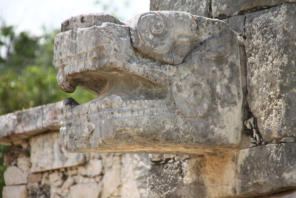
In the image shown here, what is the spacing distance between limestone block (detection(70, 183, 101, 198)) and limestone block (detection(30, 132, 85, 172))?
0.72 ft

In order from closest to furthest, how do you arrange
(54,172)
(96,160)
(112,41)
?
(112,41), (96,160), (54,172)

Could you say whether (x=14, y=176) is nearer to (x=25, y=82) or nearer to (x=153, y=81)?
(x=153, y=81)

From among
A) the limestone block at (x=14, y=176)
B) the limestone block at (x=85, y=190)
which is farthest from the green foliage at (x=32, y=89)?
the limestone block at (x=85, y=190)

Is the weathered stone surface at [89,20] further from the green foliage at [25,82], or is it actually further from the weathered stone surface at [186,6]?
the green foliage at [25,82]

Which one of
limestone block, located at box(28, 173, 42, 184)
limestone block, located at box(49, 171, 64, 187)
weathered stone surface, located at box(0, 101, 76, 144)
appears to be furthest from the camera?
limestone block, located at box(28, 173, 42, 184)

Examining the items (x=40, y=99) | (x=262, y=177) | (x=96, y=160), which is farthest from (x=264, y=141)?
(x=40, y=99)

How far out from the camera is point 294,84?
2904 mm

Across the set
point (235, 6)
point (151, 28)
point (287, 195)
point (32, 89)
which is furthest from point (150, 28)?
point (32, 89)

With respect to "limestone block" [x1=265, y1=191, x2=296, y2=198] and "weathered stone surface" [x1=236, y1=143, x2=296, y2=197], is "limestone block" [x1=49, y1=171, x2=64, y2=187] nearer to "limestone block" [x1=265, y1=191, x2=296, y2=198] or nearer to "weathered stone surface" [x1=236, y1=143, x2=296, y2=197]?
"weathered stone surface" [x1=236, y1=143, x2=296, y2=197]

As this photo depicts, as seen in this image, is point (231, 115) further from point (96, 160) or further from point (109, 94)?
point (96, 160)

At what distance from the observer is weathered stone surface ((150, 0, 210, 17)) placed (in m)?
3.36

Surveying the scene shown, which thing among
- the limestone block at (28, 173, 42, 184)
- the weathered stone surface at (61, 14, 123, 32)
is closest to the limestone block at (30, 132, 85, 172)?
the limestone block at (28, 173, 42, 184)

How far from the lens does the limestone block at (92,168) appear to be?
5.38m

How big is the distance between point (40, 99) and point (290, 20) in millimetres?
7504
